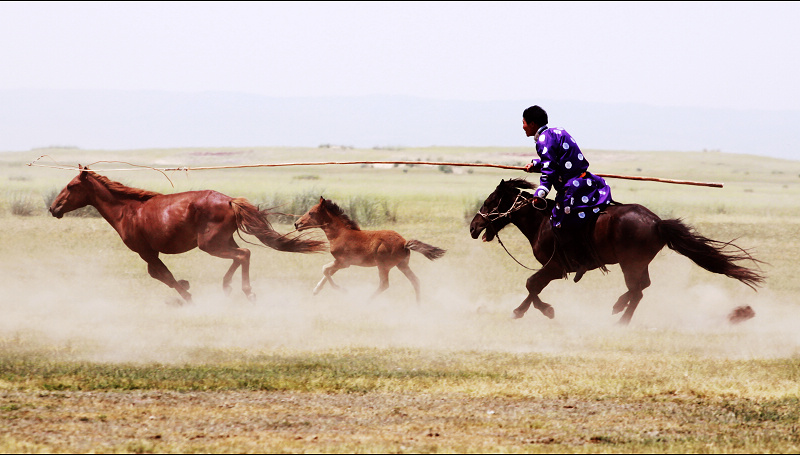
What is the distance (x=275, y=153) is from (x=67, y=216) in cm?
6774

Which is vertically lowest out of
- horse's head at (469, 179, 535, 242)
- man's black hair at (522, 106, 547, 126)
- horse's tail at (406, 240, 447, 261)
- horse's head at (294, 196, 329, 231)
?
horse's tail at (406, 240, 447, 261)

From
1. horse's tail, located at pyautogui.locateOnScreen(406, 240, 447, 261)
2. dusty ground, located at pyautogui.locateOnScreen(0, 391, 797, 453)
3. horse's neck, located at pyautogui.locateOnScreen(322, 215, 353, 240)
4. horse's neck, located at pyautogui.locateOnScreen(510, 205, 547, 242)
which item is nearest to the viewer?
dusty ground, located at pyautogui.locateOnScreen(0, 391, 797, 453)

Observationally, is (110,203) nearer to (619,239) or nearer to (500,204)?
(500,204)

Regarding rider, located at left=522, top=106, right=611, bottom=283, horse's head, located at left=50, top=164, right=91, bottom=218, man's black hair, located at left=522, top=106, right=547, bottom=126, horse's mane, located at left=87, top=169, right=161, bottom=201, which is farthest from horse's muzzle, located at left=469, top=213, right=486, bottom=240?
horse's head, located at left=50, top=164, right=91, bottom=218

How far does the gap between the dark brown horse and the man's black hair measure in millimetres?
930

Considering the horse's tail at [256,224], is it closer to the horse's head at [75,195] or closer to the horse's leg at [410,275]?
the horse's leg at [410,275]

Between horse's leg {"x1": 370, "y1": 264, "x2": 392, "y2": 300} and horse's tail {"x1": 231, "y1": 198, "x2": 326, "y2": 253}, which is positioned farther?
horse's leg {"x1": 370, "y1": 264, "x2": 392, "y2": 300}

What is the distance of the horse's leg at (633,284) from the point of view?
12.9 metres

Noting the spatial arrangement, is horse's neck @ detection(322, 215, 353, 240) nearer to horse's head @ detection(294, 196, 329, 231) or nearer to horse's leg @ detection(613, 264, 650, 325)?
horse's head @ detection(294, 196, 329, 231)

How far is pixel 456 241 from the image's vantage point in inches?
928

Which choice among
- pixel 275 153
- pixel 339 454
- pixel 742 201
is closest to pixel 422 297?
pixel 339 454

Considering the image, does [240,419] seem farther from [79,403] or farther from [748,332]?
[748,332]

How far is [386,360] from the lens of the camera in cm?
1120

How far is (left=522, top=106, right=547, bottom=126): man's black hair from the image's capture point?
40.2ft
